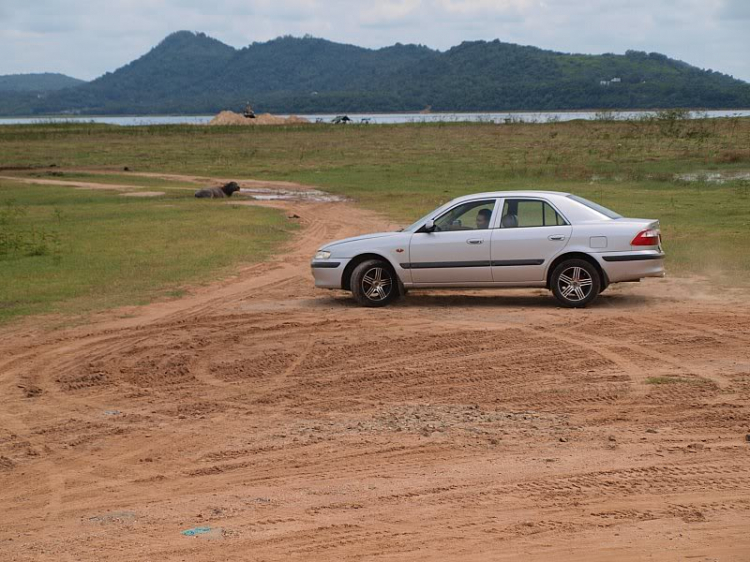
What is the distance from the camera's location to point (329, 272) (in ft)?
45.5

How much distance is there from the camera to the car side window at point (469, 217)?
13.4m

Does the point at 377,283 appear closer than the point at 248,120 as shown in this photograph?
Yes

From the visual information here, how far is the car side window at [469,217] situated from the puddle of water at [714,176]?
20.4m

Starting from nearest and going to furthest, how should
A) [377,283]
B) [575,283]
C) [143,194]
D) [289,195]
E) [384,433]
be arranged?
[384,433], [575,283], [377,283], [289,195], [143,194]

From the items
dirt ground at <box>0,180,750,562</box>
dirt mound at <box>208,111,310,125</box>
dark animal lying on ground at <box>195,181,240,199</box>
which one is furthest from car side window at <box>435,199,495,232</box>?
dirt mound at <box>208,111,310,125</box>

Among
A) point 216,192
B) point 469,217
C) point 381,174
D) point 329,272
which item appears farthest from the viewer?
point 381,174

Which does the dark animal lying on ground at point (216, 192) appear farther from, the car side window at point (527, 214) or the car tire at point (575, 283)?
the car tire at point (575, 283)

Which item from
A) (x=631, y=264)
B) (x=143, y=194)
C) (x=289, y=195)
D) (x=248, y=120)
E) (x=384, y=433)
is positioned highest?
(x=248, y=120)

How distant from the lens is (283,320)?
12906 mm

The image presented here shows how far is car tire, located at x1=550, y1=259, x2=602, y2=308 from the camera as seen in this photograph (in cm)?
1293

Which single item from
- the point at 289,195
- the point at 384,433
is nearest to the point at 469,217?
the point at 384,433

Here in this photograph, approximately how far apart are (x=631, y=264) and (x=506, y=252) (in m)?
1.52

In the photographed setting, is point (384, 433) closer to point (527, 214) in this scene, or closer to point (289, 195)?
point (527, 214)

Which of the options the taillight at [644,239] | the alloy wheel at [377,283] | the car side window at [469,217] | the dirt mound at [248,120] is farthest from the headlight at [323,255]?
the dirt mound at [248,120]
